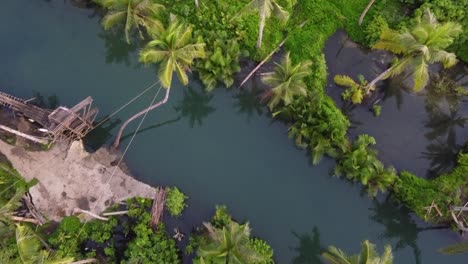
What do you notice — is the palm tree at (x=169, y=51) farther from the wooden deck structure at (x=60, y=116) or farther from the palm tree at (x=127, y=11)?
the wooden deck structure at (x=60, y=116)

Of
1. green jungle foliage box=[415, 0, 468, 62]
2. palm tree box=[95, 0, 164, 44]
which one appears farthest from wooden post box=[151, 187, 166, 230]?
green jungle foliage box=[415, 0, 468, 62]

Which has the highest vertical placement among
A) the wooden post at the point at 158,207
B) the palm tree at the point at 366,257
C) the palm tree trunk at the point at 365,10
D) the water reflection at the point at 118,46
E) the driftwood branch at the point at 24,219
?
the palm tree trunk at the point at 365,10

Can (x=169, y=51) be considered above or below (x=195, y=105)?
above

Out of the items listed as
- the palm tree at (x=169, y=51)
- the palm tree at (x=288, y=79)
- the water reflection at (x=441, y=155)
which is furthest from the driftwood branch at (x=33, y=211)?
the water reflection at (x=441, y=155)

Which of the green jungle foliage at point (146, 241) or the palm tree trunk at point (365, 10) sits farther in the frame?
the palm tree trunk at point (365, 10)

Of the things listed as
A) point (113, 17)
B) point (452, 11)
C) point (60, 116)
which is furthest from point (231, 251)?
point (452, 11)

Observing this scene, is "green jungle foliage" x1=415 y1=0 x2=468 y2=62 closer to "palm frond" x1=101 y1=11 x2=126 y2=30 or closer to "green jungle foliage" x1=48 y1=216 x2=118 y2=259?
"palm frond" x1=101 y1=11 x2=126 y2=30

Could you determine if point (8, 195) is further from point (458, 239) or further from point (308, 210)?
point (458, 239)

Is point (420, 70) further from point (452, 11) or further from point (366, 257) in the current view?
point (366, 257)
